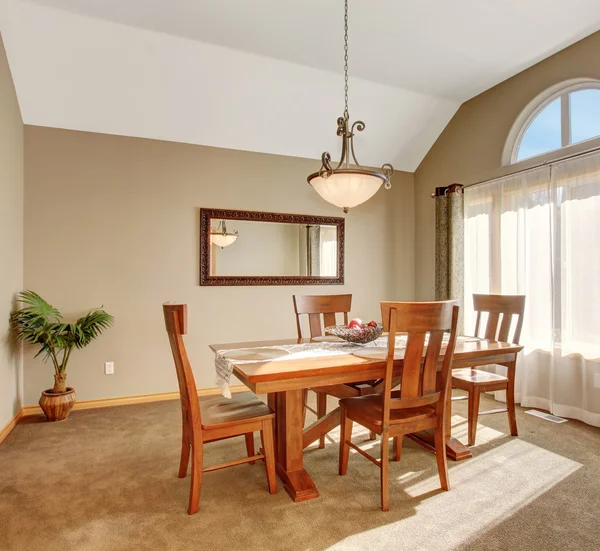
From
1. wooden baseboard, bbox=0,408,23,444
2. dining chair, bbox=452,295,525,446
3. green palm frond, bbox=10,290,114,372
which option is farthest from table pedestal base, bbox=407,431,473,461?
wooden baseboard, bbox=0,408,23,444

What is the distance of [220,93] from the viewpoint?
377cm

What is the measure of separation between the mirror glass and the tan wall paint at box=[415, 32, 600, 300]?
1186mm

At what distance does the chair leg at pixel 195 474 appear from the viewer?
1956 mm

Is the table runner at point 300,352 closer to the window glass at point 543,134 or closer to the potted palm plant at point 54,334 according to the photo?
the potted palm plant at point 54,334

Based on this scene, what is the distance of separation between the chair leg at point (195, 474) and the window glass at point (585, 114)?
11.9ft

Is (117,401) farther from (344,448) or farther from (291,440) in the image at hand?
(344,448)

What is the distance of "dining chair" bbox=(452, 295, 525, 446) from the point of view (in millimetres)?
2773

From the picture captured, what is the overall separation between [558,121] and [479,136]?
2.60 feet

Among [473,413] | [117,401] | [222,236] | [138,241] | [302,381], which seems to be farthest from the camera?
[222,236]

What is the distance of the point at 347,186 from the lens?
246 centimetres

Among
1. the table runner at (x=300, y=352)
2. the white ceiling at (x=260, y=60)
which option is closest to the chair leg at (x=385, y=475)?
the table runner at (x=300, y=352)

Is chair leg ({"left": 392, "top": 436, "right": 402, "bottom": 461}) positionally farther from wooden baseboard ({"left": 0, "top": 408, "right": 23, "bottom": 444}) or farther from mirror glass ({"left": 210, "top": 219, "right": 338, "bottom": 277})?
wooden baseboard ({"left": 0, "top": 408, "right": 23, "bottom": 444})

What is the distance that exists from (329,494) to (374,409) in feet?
1.72

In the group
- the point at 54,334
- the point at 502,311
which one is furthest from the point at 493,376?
the point at 54,334
